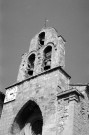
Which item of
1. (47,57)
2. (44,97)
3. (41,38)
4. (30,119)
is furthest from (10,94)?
(41,38)

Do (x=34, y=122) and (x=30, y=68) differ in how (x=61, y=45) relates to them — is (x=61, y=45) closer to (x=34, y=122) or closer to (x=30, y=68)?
(x=30, y=68)

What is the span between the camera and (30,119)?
1113cm

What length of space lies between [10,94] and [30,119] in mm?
1639

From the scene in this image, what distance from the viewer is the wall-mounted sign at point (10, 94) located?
11597 millimetres

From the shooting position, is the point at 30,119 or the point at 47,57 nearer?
the point at 30,119

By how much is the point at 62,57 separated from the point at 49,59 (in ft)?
2.52

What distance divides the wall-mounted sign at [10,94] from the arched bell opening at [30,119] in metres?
0.92

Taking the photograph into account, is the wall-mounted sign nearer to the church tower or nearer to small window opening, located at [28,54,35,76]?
the church tower

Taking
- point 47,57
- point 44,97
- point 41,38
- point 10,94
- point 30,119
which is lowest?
point 30,119

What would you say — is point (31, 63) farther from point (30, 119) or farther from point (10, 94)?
point (30, 119)

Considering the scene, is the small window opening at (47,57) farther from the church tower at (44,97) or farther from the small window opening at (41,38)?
the small window opening at (41,38)

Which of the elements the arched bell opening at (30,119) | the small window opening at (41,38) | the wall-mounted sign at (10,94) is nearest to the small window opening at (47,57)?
the small window opening at (41,38)

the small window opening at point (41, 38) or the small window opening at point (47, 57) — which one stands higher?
the small window opening at point (41, 38)

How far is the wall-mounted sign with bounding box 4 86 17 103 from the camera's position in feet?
38.0
